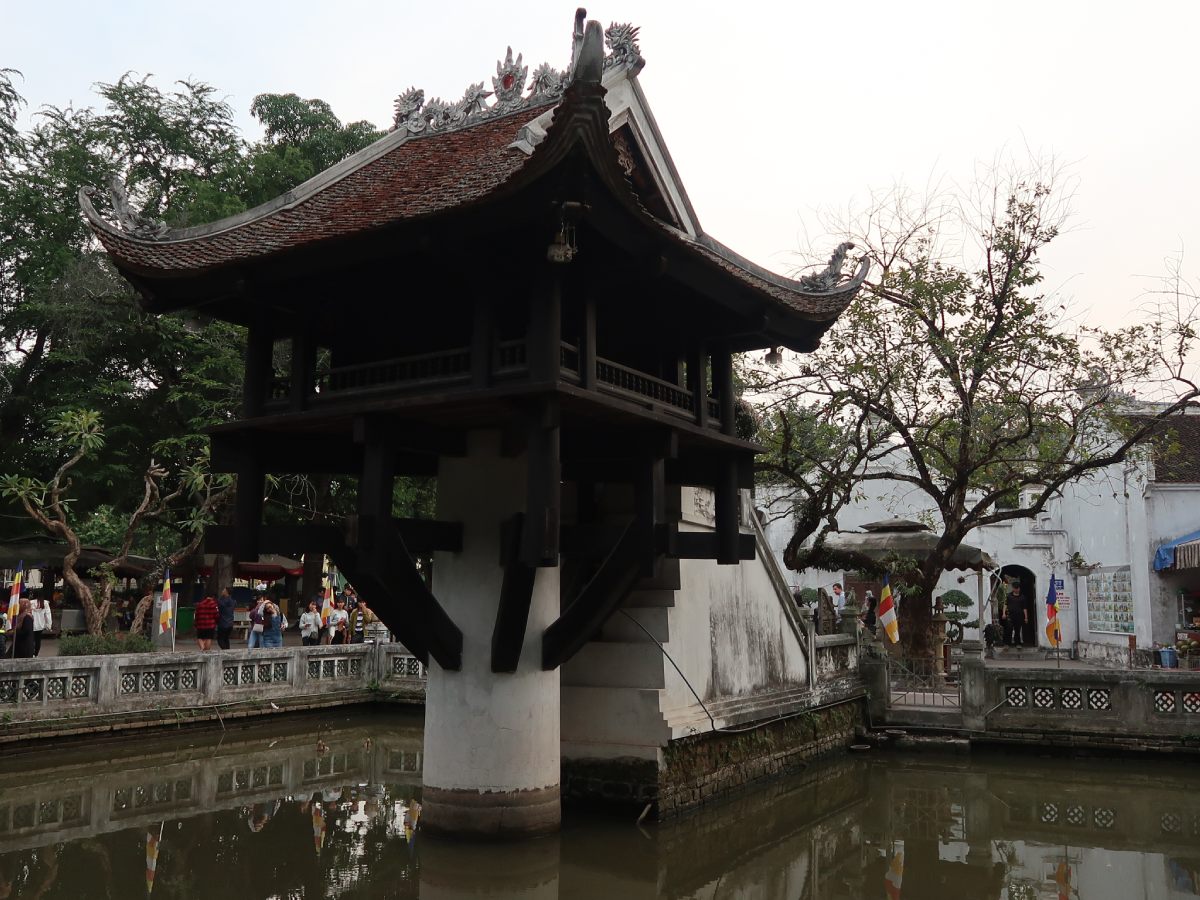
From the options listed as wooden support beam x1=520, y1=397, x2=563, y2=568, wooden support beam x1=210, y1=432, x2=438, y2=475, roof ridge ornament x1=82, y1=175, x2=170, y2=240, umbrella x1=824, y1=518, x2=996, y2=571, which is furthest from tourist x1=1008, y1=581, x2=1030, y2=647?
roof ridge ornament x1=82, y1=175, x2=170, y2=240

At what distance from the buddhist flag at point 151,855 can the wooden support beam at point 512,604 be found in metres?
2.95

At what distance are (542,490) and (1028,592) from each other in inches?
909

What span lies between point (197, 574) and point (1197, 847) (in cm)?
2356

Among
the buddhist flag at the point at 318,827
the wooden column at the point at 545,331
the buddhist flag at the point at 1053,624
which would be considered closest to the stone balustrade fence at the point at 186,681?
the buddhist flag at the point at 318,827

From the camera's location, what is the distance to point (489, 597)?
847cm

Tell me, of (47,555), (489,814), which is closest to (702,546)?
(489,814)

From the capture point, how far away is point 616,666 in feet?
31.9

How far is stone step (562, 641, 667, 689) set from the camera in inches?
378

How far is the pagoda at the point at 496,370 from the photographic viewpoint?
730cm

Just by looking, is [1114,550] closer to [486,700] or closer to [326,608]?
[326,608]

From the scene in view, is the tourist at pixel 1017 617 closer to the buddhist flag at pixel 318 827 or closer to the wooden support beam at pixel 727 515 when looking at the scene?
the wooden support beam at pixel 727 515

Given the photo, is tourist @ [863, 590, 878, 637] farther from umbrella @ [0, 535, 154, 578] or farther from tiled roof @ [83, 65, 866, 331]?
umbrella @ [0, 535, 154, 578]

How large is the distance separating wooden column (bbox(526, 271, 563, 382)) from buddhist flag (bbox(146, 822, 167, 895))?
4.67 metres

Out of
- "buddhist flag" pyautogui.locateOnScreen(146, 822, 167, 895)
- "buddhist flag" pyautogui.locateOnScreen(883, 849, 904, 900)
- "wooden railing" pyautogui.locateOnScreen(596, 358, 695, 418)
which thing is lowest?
"buddhist flag" pyautogui.locateOnScreen(883, 849, 904, 900)
